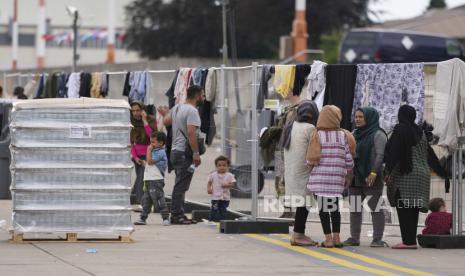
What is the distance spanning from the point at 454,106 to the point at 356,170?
1.26m

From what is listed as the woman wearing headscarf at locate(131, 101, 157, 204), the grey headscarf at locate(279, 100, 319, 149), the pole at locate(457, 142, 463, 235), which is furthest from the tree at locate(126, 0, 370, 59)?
the pole at locate(457, 142, 463, 235)

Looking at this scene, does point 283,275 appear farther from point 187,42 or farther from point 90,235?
point 187,42

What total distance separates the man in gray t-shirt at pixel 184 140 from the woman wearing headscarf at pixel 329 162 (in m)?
2.71

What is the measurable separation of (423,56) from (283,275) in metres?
45.2

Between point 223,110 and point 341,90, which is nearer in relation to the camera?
point 341,90

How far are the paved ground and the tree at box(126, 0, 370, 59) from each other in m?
55.7

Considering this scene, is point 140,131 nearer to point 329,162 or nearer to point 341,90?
point 341,90

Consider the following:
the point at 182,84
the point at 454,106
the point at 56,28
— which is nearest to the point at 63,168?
the point at 454,106

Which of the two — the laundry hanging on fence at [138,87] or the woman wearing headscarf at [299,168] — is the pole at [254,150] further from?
the laundry hanging on fence at [138,87]

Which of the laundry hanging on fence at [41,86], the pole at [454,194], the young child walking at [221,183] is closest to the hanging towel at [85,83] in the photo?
the laundry hanging on fence at [41,86]

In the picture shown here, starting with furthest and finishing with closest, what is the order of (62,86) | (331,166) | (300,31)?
(300,31) → (62,86) → (331,166)

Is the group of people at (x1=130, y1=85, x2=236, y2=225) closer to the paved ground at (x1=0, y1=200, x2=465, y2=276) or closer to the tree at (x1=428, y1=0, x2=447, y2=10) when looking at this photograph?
the paved ground at (x1=0, y1=200, x2=465, y2=276)

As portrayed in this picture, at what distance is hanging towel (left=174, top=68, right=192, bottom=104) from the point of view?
1972 cm

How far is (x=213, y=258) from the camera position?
13703 millimetres
